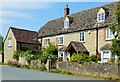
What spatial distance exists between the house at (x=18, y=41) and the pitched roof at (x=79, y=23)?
2379 millimetres

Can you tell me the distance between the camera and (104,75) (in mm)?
26688

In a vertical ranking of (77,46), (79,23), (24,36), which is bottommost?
(77,46)

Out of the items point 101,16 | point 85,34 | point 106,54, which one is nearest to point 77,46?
point 85,34

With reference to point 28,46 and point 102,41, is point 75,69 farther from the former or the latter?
point 28,46

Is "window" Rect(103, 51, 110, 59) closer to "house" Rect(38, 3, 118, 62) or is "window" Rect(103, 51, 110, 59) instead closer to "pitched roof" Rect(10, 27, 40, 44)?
"house" Rect(38, 3, 118, 62)

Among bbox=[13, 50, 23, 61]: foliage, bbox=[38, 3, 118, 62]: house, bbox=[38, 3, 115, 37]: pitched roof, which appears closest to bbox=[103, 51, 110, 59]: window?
bbox=[38, 3, 118, 62]: house

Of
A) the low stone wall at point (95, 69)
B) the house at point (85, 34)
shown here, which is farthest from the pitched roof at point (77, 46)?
the low stone wall at point (95, 69)

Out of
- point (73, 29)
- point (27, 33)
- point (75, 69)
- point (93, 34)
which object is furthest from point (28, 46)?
point (75, 69)

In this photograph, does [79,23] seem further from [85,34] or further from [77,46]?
[77,46]

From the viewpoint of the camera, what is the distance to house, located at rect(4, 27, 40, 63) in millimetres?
51516

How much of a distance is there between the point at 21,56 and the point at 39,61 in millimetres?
9109

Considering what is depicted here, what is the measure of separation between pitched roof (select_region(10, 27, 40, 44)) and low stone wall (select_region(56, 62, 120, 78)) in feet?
67.6

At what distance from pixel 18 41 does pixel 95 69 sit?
26434mm

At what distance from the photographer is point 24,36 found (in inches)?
2115
